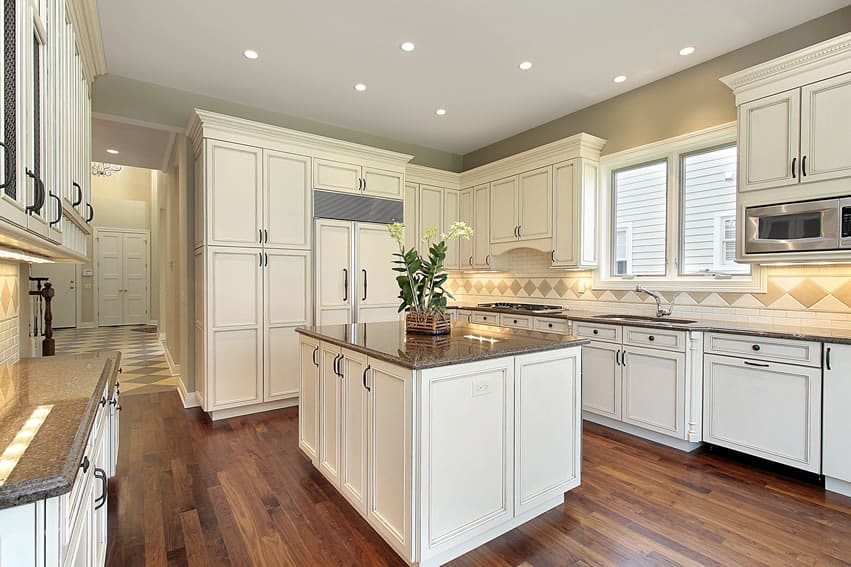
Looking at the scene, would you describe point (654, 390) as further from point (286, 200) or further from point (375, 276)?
point (286, 200)

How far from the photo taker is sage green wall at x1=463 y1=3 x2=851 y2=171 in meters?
3.05

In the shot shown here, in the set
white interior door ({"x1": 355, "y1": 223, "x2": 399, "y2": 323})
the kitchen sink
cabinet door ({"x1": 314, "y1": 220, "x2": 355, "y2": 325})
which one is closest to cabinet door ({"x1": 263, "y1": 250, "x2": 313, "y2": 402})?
cabinet door ({"x1": 314, "y1": 220, "x2": 355, "y2": 325})

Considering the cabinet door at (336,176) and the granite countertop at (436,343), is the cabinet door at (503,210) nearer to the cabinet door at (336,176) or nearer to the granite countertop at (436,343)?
the cabinet door at (336,176)

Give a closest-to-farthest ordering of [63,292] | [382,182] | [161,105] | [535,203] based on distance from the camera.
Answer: [161,105], [535,203], [382,182], [63,292]

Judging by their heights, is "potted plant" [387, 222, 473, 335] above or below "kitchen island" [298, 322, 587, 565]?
above

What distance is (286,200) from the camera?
165 inches

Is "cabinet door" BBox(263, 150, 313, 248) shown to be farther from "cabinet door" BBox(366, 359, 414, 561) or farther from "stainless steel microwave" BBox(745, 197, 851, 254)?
"stainless steel microwave" BBox(745, 197, 851, 254)

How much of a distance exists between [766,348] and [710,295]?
869 millimetres

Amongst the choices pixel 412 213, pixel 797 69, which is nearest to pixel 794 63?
pixel 797 69

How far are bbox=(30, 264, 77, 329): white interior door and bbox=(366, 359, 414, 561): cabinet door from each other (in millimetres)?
10974

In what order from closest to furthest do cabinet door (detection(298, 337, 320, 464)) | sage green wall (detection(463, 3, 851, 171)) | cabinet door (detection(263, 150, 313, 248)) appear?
cabinet door (detection(298, 337, 320, 464)) < sage green wall (detection(463, 3, 851, 171)) < cabinet door (detection(263, 150, 313, 248))

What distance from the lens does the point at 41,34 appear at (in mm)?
1373

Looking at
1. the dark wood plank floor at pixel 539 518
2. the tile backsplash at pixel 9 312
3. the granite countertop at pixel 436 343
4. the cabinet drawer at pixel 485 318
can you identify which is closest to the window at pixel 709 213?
the dark wood plank floor at pixel 539 518

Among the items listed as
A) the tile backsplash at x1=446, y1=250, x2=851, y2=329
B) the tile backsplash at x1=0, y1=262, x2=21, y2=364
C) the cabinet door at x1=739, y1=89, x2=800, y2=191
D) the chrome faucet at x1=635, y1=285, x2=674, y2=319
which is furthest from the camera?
the chrome faucet at x1=635, y1=285, x2=674, y2=319
